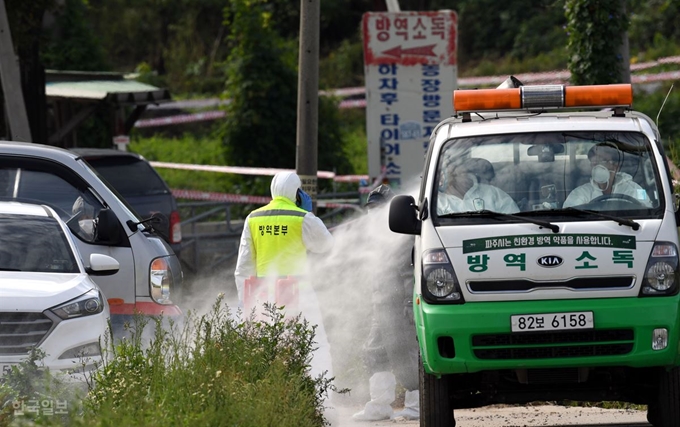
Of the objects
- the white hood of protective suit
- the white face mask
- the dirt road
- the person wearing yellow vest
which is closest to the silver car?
the person wearing yellow vest

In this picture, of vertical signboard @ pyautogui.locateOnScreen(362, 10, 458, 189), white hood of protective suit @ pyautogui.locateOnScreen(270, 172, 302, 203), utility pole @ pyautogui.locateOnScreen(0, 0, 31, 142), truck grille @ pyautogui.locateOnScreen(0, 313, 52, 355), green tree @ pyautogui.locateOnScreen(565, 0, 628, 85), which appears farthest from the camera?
vertical signboard @ pyautogui.locateOnScreen(362, 10, 458, 189)

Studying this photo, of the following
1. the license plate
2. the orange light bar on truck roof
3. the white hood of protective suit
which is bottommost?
the license plate

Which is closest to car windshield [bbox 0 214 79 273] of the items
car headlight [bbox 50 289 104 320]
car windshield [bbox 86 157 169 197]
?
car headlight [bbox 50 289 104 320]

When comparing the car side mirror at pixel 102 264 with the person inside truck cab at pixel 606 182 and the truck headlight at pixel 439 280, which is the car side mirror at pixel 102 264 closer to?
the truck headlight at pixel 439 280

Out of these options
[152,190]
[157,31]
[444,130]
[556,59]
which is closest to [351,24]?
[157,31]

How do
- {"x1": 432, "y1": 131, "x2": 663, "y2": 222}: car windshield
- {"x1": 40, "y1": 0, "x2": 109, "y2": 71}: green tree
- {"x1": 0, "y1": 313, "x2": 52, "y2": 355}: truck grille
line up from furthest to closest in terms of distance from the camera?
{"x1": 40, "y1": 0, "x2": 109, "y2": 71}: green tree < {"x1": 0, "y1": 313, "x2": 52, "y2": 355}: truck grille < {"x1": 432, "y1": 131, "x2": 663, "y2": 222}: car windshield

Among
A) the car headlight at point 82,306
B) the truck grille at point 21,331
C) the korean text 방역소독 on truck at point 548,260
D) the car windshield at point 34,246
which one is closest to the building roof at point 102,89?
the car windshield at point 34,246

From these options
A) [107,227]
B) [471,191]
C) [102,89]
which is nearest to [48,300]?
[107,227]

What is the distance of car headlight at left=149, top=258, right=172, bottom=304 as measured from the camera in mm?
10141

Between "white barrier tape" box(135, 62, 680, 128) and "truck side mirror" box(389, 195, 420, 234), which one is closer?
"truck side mirror" box(389, 195, 420, 234)

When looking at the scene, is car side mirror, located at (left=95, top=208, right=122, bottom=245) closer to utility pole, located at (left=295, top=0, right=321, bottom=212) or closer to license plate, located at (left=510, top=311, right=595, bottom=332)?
utility pole, located at (left=295, top=0, right=321, bottom=212)

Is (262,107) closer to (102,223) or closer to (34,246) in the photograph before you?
(102,223)

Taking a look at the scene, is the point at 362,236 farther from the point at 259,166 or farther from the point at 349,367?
the point at 259,166

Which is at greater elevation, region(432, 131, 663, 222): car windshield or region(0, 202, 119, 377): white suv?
region(432, 131, 663, 222): car windshield
